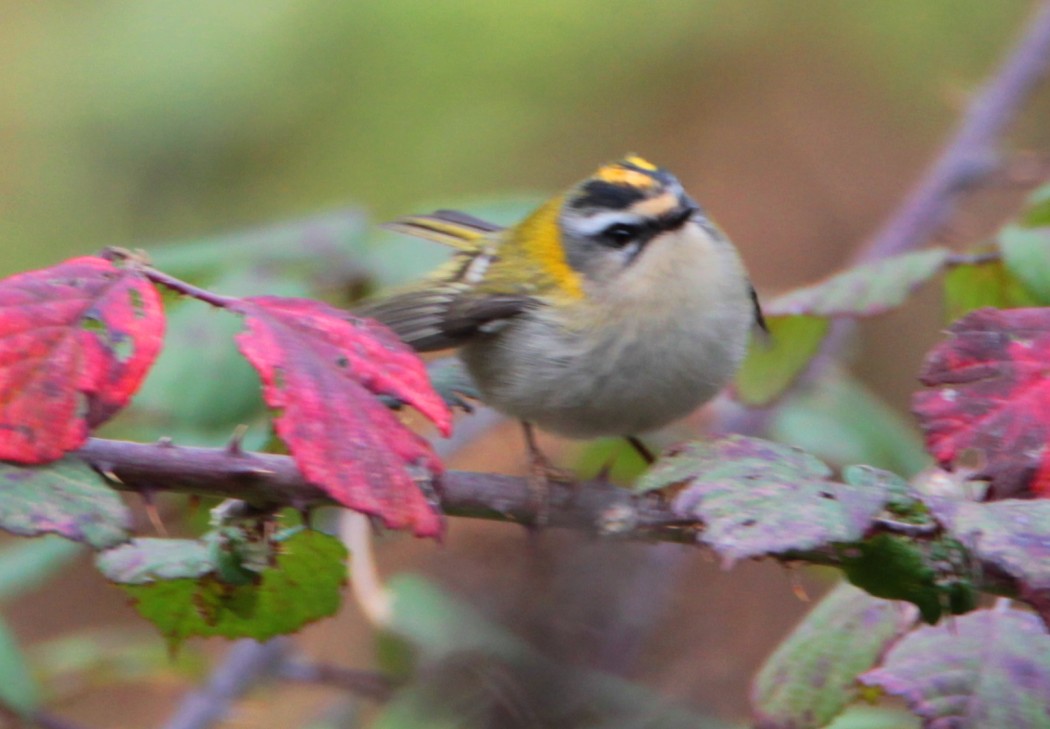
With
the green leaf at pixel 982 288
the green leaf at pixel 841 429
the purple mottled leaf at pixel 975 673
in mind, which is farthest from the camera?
the green leaf at pixel 841 429

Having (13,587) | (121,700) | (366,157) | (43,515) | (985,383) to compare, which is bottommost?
(121,700)

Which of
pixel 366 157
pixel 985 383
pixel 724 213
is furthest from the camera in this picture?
pixel 724 213

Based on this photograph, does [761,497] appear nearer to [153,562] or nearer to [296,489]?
[296,489]

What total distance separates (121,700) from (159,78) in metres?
2.10

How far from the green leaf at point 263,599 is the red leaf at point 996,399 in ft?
1.88

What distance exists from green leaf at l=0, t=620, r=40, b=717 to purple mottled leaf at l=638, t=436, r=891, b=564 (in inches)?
41.3

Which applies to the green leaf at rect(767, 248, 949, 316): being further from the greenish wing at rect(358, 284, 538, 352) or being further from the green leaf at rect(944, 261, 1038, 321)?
the greenish wing at rect(358, 284, 538, 352)

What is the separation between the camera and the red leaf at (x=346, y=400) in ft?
3.02

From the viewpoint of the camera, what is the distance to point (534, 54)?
187 inches

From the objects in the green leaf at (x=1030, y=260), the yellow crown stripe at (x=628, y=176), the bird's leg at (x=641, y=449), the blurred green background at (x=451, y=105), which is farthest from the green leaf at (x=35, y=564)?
the blurred green background at (x=451, y=105)

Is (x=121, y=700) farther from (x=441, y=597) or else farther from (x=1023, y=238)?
(x=1023, y=238)

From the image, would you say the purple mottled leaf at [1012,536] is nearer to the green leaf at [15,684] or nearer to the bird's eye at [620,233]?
the bird's eye at [620,233]

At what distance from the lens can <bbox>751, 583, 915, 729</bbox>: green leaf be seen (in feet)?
4.19

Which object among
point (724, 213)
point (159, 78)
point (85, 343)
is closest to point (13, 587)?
point (85, 343)
